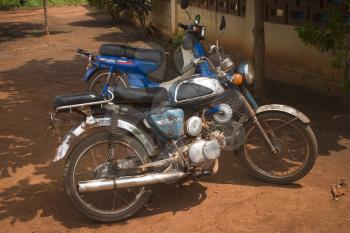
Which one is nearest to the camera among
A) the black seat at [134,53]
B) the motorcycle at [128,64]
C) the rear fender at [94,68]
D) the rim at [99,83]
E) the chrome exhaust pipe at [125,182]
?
the chrome exhaust pipe at [125,182]

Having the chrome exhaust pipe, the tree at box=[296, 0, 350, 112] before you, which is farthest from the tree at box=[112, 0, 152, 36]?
the chrome exhaust pipe

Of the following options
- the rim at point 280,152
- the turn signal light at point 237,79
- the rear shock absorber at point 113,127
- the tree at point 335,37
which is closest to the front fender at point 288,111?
the rim at point 280,152

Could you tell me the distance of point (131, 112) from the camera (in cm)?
435

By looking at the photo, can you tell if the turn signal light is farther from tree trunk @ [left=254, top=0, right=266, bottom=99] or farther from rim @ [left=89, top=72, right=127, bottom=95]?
rim @ [left=89, top=72, right=127, bottom=95]

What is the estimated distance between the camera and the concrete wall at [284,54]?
7.76 metres

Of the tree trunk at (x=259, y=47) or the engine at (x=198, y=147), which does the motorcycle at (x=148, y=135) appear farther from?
the tree trunk at (x=259, y=47)

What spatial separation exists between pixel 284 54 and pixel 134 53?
332 cm

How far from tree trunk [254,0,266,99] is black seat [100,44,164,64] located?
163 cm

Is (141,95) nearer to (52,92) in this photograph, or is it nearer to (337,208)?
(337,208)

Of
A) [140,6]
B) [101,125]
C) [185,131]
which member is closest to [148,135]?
[185,131]

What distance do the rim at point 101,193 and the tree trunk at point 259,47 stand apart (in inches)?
145

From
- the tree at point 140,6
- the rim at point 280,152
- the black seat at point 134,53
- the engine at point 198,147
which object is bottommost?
the rim at point 280,152

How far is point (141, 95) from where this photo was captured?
14.0 feet

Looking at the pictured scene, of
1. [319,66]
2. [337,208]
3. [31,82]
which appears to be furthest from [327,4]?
[31,82]
